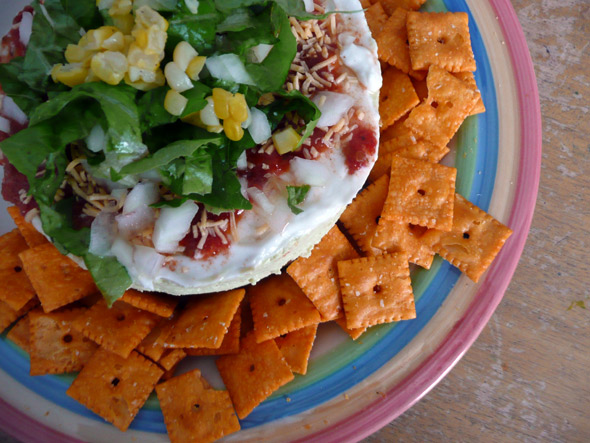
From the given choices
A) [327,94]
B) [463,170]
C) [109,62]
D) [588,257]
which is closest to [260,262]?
[327,94]

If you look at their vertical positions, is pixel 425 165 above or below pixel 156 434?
above

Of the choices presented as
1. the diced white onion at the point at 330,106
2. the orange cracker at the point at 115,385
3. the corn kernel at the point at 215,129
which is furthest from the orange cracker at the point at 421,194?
the orange cracker at the point at 115,385

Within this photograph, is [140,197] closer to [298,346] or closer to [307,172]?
[307,172]

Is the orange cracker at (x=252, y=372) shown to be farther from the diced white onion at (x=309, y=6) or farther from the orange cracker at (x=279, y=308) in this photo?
the diced white onion at (x=309, y=6)

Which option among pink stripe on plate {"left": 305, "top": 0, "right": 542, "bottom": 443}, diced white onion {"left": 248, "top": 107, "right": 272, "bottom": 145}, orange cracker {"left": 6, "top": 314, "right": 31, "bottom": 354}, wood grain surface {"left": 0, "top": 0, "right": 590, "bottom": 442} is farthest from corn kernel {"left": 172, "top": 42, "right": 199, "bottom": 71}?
wood grain surface {"left": 0, "top": 0, "right": 590, "bottom": 442}

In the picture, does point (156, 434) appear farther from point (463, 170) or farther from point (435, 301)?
point (463, 170)

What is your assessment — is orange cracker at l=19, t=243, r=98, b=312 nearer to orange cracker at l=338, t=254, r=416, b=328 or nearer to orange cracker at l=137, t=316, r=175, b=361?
orange cracker at l=137, t=316, r=175, b=361

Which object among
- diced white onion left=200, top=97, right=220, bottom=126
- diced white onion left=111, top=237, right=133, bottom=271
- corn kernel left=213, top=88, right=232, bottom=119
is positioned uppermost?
corn kernel left=213, top=88, right=232, bottom=119
